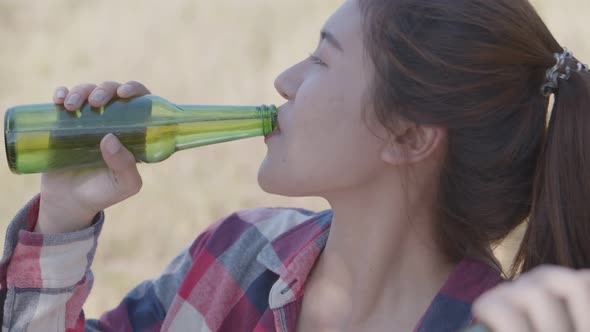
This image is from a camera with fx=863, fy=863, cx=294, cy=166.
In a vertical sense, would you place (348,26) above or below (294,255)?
above

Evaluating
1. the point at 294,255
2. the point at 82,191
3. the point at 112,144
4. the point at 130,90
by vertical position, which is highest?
the point at 130,90

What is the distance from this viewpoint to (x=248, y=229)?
2070mm

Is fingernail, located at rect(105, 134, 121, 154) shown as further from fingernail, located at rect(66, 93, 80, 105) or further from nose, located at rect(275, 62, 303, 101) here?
nose, located at rect(275, 62, 303, 101)

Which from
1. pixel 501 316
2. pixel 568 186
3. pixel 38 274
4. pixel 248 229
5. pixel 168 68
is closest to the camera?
pixel 501 316

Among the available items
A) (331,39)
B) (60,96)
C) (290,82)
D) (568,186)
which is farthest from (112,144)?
(568,186)

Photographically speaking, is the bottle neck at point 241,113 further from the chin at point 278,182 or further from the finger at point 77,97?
the finger at point 77,97

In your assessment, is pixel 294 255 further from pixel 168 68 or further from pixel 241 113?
pixel 168 68

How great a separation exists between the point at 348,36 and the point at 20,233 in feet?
2.57

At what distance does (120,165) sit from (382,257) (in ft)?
1.91

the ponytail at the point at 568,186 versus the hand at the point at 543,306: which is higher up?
the hand at the point at 543,306

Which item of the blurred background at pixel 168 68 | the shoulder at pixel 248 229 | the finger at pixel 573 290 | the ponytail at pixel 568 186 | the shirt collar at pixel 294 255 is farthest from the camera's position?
the blurred background at pixel 168 68

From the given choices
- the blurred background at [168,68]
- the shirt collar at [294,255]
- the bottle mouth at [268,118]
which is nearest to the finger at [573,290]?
the bottle mouth at [268,118]

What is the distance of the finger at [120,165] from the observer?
1707 millimetres

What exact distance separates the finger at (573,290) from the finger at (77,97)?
1.21 meters
